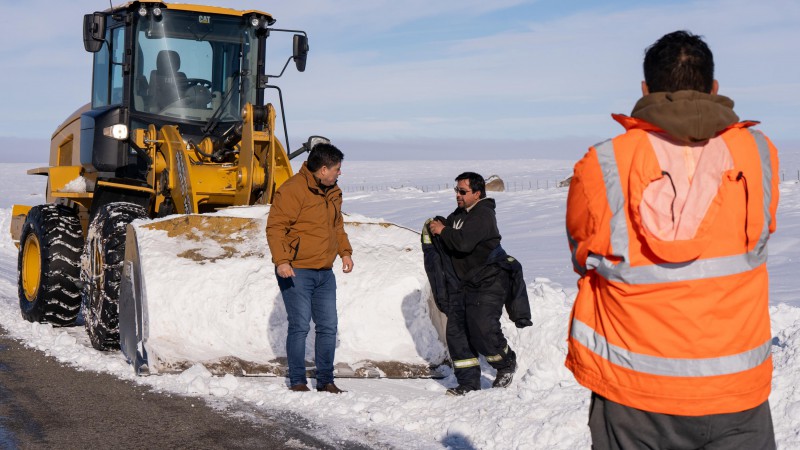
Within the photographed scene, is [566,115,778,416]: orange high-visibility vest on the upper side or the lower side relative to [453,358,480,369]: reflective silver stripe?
upper

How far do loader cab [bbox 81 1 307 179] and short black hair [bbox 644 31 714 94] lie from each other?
22.1 ft

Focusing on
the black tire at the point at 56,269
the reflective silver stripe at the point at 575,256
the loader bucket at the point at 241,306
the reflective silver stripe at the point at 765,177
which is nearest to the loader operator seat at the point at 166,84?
the black tire at the point at 56,269

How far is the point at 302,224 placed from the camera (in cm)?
629

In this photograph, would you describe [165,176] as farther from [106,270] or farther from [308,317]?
[308,317]

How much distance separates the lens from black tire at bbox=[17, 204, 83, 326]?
9.07m

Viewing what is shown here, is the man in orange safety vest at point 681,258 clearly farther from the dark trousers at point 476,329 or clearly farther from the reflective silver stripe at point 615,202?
the dark trousers at point 476,329

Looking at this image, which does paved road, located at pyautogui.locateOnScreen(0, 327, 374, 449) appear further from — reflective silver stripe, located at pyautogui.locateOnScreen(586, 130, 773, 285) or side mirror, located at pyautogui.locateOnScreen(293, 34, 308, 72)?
side mirror, located at pyautogui.locateOnScreen(293, 34, 308, 72)

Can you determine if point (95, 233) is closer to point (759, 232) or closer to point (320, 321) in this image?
point (320, 321)

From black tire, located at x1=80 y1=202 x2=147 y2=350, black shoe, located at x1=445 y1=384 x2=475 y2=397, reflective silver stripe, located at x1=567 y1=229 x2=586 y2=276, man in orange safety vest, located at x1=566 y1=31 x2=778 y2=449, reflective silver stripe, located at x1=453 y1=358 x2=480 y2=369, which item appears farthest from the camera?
black tire, located at x1=80 y1=202 x2=147 y2=350

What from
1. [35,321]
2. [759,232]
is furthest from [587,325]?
[35,321]

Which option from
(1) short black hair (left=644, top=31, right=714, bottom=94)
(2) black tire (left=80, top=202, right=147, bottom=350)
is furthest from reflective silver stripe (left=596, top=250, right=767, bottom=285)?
(2) black tire (left=80, top=202, right=147, bottom=350)

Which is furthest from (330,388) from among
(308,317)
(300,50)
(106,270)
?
(300,50)

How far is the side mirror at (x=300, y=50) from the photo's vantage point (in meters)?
8.94

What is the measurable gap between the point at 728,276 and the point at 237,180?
20.9ft
